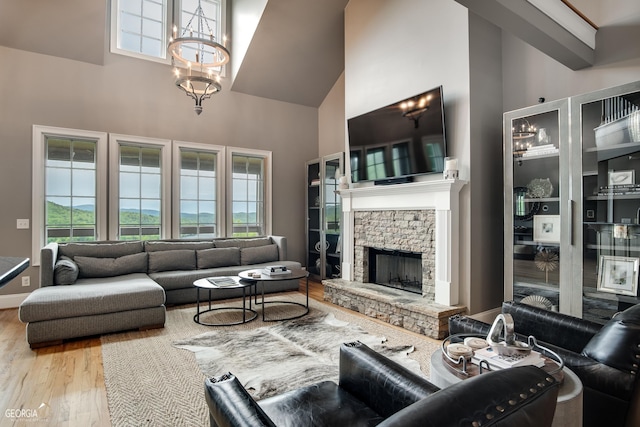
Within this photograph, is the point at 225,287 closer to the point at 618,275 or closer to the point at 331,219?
the point at 331,219

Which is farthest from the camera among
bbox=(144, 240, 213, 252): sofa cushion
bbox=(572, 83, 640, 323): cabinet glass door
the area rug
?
bbox=(144, 240, 213, 252): sofa cushion

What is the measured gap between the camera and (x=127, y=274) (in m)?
4.57

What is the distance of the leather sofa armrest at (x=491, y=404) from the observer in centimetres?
70

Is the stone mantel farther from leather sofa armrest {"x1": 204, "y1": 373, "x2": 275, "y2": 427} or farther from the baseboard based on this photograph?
the baseboard

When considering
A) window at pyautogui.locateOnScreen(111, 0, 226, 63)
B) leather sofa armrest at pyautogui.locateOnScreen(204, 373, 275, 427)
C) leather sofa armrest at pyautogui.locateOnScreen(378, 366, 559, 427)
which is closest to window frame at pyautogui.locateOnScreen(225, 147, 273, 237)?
window at pyautogui.locateOnScreen(111, 0, 226, 63)

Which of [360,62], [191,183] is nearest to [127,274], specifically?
[191,183]

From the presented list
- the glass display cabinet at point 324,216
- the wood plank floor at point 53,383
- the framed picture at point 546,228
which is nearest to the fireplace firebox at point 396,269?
the glass display cabinet at point 324,216

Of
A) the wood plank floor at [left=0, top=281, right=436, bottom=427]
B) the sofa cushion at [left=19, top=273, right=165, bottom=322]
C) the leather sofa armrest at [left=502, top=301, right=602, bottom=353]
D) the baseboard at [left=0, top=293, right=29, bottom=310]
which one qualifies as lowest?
the wood plank floor at [left=0, top=281, right=436, bottom=427]

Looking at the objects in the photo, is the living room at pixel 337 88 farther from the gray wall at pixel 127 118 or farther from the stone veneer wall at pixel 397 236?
the stone veneer wall at pixel 397 236

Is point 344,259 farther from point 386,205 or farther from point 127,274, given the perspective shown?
point 127,274

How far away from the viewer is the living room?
3.60m

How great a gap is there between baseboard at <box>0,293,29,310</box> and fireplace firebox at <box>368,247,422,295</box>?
4.50 meters

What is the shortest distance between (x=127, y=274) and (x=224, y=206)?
1888 millimetres

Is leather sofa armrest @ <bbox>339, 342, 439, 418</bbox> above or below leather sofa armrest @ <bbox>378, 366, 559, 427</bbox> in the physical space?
below
